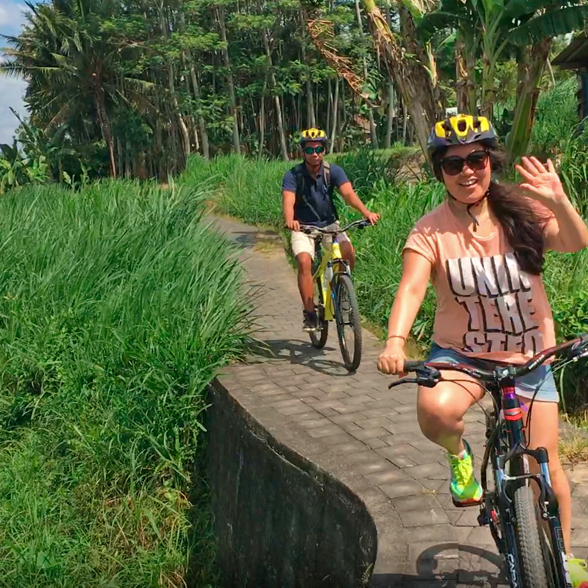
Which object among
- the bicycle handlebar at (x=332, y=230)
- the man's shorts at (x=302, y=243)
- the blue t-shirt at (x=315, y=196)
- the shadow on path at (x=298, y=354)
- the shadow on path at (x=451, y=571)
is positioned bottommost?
the shadow on path at (x=451, y=571)

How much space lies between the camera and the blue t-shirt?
22.6ft

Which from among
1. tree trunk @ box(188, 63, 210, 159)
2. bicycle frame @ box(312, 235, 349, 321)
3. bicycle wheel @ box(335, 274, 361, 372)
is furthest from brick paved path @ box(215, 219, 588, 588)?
tree trunk @ box(188, 63, 210, 159)

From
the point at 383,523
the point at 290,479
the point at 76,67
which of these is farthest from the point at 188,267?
the point at 76,67

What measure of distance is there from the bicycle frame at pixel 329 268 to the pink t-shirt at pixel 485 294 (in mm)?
3508

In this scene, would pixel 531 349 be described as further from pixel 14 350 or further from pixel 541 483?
pixel 14 350

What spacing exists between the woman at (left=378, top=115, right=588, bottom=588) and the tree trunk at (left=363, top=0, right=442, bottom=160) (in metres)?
10.2

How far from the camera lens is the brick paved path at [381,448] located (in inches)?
133

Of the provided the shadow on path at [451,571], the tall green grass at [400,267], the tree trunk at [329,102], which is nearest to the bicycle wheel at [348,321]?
the tall green grass at [400,267]

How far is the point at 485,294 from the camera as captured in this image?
286cm

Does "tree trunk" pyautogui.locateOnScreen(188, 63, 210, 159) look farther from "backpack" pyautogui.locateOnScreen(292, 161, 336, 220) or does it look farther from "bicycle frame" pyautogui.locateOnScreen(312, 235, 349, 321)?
"bicycle frame" pyautogui.locateOnScreen(312, 235, 349, 321)

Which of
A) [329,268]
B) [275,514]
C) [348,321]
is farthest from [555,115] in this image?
[275,514]

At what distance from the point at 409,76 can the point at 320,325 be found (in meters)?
7.34

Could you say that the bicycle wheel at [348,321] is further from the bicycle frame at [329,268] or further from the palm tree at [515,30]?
the palm tree at [515,30]

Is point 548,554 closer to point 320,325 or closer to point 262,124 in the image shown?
point 320,325
